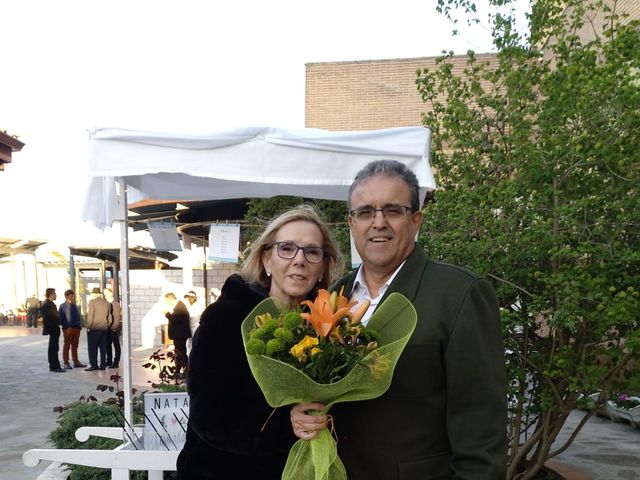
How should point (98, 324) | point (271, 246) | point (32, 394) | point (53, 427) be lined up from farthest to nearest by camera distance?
point (98, 324) < point (32, 394) < point (53, 427) < point (271, 246)

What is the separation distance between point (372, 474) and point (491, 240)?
241 centimetres

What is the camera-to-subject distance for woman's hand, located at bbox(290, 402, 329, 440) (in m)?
1.77

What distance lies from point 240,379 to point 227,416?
125 mm

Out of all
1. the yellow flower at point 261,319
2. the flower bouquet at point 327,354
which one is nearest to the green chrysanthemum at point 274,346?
the flower bouquet at point 327,354

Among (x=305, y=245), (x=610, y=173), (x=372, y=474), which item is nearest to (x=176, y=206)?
(x=610, y=173)

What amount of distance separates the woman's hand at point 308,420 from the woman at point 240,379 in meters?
0.19

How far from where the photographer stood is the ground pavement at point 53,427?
21.1ft

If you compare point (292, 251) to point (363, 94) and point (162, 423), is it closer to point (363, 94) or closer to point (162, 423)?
point (162, 423)

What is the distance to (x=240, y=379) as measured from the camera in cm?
215

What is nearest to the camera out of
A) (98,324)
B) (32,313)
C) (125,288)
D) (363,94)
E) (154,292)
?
(125,288)

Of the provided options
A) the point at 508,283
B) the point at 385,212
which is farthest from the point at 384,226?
the point at 508,283

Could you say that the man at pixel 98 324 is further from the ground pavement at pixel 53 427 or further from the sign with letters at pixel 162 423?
the sign with letters at pixel 162 423

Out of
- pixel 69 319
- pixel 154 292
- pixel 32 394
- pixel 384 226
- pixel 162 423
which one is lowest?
pixel 32 394

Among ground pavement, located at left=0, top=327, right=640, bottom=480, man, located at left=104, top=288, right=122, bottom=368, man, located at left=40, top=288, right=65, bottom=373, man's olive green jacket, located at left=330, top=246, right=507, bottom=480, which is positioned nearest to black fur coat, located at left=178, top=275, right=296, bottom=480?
man's olive green jacket, located at left=330, top=246, right=507, bottom=480
